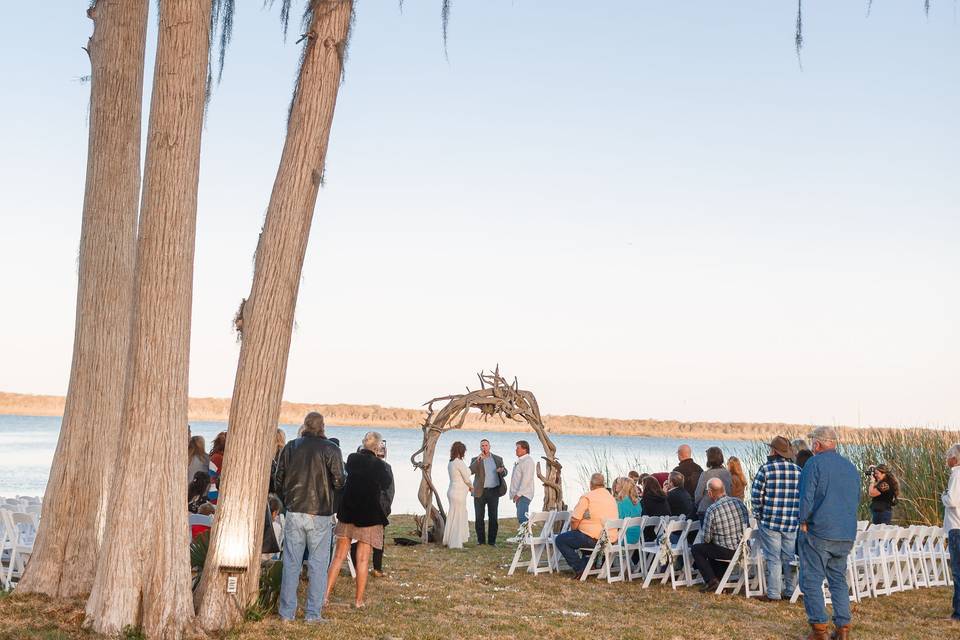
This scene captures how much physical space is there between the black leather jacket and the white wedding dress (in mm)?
6117

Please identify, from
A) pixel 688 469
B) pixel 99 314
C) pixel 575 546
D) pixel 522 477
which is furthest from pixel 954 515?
pixel 99 314

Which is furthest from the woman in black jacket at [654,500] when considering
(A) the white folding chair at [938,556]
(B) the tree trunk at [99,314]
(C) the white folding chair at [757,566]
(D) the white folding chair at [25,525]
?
(D) the white folding chair at [25,525]

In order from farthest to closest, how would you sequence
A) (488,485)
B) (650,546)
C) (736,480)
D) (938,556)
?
(488,485) → (938,556) → (736,480) → (650,546)

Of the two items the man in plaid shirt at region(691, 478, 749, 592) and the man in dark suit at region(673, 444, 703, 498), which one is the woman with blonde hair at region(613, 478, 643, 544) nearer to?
the man in dark suit at region(673, 444, 703, 498)

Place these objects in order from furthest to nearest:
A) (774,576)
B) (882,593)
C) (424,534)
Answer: (424,534), (882,593), (774,576)

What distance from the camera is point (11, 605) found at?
7.43 m

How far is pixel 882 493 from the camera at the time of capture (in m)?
12.0

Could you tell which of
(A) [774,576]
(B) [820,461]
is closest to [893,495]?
(A) [774,576]

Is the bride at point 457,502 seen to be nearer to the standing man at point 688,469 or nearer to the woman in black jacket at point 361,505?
the standing man at point 688,469

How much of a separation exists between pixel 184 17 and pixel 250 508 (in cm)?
403

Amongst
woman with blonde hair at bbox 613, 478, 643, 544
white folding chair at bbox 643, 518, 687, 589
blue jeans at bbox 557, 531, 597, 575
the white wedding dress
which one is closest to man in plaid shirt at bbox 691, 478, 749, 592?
white folding chair at bbox 643, 518, 687, 589

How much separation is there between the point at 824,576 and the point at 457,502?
7218mm

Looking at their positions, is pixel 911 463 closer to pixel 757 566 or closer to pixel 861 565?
pixel 861 565

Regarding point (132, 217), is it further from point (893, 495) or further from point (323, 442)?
point (893, 495)
